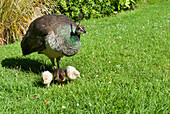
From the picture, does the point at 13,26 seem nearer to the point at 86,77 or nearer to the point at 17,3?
the point at 17,3

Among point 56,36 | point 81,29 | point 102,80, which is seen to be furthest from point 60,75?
point 81,29

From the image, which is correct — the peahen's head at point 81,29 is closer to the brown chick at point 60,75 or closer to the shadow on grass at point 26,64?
the brown chick at point 60,75

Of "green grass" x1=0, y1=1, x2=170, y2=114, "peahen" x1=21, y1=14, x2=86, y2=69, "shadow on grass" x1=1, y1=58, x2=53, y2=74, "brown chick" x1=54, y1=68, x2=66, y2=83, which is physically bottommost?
"shadow on grass" x1=1, y1=58, x2=53, y2=74

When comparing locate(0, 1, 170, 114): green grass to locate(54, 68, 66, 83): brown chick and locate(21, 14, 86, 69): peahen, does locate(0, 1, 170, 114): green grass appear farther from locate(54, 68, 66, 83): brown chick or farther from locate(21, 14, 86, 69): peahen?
locate(21, 14, 86, 69): peahen

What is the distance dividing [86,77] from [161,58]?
2074 mm

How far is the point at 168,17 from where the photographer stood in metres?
8.00

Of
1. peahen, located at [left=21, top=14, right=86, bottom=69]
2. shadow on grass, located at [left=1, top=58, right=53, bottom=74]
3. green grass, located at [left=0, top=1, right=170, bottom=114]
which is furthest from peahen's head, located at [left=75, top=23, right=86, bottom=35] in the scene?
shadow on grass, located at [left=1, top=58, right=53, bottom=74]

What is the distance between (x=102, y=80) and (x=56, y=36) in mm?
1292

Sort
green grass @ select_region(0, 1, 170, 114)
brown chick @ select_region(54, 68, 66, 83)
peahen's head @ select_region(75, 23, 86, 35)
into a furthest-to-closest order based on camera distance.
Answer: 1. brown chick @ select_region(54, 68, 66, 83)
2. peahen's head @ select_region(75, 23, 86, 35)
3. green grass @ select_region(0, 1, 170, 114)

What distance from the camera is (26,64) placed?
4582mm

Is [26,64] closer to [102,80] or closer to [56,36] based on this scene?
[56,36]

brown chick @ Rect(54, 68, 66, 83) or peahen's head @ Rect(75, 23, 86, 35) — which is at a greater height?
peahen's head @ Rect(75, 23, 86, 35)

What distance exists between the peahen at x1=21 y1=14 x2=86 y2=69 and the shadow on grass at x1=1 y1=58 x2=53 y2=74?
2.33ft

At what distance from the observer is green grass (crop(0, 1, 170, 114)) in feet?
9.13
